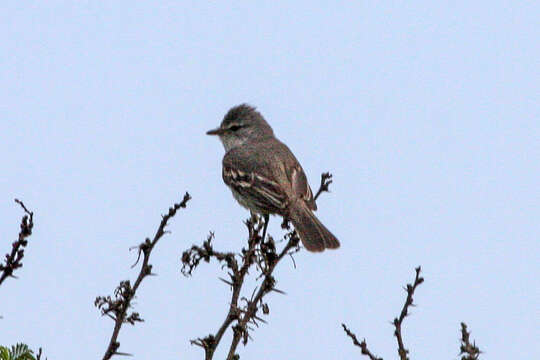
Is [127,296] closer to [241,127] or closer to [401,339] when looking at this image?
[401,339]

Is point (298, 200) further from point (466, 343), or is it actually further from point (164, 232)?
point (466, 343)

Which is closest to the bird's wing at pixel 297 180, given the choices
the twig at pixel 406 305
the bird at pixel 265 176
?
the bird at pixel 265 176

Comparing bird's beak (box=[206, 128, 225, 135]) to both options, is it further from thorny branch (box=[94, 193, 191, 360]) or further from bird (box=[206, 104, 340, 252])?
thorny branch (box=[94, 193, 191, 360])

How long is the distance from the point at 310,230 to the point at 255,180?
5.19 ft

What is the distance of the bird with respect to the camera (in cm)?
791

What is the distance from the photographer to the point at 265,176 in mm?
9109

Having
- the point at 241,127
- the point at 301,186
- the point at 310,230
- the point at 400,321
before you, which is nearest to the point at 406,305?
the point at 400,321

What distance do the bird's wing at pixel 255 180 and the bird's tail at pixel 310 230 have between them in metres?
0.21

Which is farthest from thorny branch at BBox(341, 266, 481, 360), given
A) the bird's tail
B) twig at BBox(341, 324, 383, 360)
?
the bird's tail

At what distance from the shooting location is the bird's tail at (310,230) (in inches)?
289

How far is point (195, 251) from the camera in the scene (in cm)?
527

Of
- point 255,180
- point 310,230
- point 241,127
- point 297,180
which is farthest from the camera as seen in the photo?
point 241,127

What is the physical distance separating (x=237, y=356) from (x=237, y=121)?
7578 millimetres

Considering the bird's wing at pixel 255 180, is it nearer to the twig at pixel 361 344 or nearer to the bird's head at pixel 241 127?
the bird's head at pixel 241 127
